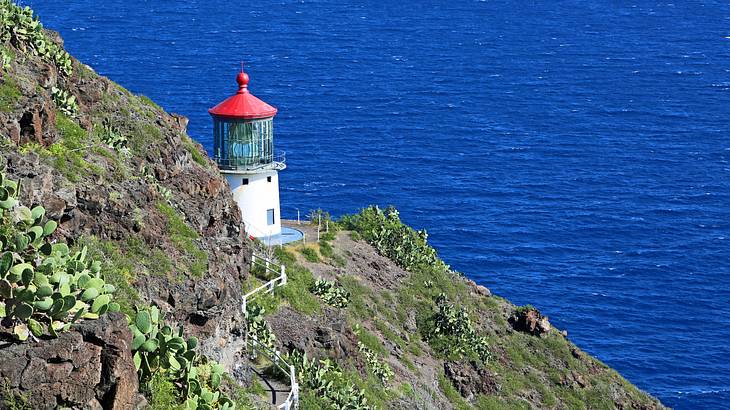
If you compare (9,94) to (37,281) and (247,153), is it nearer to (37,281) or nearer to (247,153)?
(37,281)

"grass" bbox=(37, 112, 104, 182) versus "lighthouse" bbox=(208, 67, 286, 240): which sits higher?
"lighthouse" bbox=(208, 67, 286, 240)

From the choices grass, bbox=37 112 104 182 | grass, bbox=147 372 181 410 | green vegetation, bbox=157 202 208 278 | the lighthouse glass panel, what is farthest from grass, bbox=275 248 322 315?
grass, bbox=147 372 181 410

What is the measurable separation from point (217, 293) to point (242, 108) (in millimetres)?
21397

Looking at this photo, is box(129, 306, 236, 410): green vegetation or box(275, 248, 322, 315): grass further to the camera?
box(275, 248, 322, 315): grass

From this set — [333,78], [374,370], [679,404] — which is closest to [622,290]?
[679,404]

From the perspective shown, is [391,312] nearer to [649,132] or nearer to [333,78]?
[649,132]

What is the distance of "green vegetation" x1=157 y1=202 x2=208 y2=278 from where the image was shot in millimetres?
29438

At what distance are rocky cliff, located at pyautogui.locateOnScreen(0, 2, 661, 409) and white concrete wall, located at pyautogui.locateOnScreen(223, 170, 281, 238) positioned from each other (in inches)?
59.2

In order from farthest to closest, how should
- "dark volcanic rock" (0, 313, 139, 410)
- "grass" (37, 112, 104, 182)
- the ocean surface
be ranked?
the ocean surface, "grass" (37, 112, 104, 182), "dark volcanic rock" (0, 313, 139, 410)

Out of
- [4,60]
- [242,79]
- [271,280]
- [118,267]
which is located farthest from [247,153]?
[118,267]

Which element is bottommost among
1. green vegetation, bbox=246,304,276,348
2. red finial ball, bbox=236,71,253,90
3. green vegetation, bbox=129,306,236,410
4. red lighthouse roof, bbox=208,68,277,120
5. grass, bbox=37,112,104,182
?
green vegetation, bbox=129,306,236,410

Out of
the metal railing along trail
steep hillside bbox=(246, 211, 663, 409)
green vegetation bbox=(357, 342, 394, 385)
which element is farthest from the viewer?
green vegetation bbox=(357, 342, 394, 385)

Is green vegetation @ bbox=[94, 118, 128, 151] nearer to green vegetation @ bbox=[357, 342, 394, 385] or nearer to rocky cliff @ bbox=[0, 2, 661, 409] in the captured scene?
rocky cliff @ bbox=[0, 2, 661, 409]

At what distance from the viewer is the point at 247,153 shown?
50.3 m
